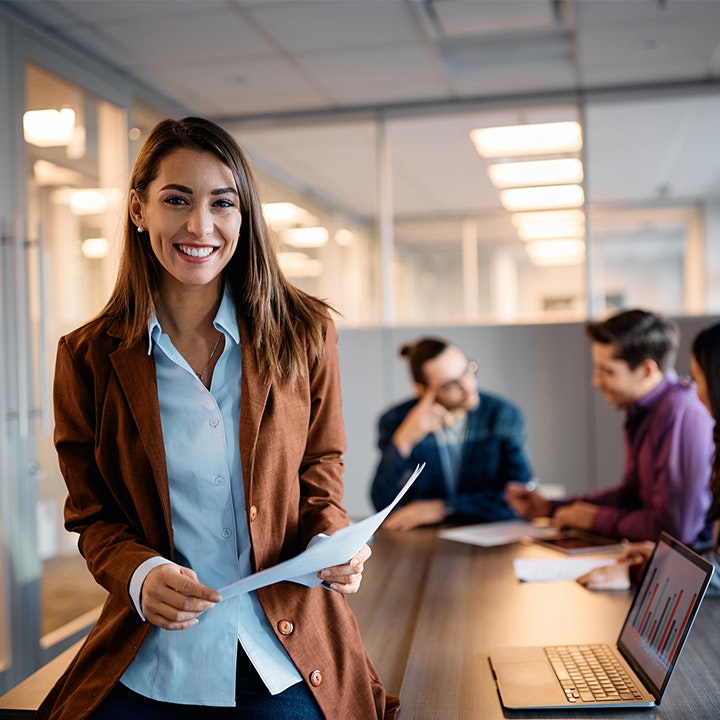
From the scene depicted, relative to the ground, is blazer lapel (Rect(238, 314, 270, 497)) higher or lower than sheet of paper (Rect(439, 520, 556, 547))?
higher

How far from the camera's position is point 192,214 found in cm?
128

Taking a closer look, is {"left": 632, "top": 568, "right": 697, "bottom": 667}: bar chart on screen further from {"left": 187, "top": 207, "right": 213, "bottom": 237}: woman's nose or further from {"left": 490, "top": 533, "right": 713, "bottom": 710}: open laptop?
{"left": 187, "top": 207, "right": 213, "bottom": 237}: woman's nose

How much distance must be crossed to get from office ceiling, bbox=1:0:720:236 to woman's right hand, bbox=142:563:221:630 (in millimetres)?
2858

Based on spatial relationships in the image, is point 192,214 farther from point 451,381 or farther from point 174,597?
point 451,381

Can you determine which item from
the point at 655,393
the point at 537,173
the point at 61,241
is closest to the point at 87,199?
the point at 61,241

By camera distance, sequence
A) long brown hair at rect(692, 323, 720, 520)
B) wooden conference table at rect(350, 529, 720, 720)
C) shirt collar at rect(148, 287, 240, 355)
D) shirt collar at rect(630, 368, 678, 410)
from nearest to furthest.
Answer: shirt collar at rect(148, 287, 240, 355), wooden conference table at rect(350, 529, 720, 720), long brown hair at rect(692, 323, 720, 520), shirt collar at rect(630, 368, 678, 410)

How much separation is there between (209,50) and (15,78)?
0.88 m

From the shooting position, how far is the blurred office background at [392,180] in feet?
11.8

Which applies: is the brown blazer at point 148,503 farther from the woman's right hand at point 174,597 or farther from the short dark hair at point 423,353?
the short dark hair at point 423,353

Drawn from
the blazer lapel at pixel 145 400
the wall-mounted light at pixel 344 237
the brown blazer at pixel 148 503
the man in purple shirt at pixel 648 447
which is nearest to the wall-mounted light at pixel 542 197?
the wall-mounted light at pixel 344 237

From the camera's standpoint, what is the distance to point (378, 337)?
511 centimetres

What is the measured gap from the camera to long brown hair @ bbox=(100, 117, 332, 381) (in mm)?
1304

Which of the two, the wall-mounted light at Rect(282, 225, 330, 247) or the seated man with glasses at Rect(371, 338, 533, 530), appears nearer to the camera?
the seated man with glasses at Rect(371, 338, 533, 530)

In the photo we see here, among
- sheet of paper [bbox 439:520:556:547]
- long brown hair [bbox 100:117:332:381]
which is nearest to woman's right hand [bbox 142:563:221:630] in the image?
long brown hair [bbox 100:117:332:381]
